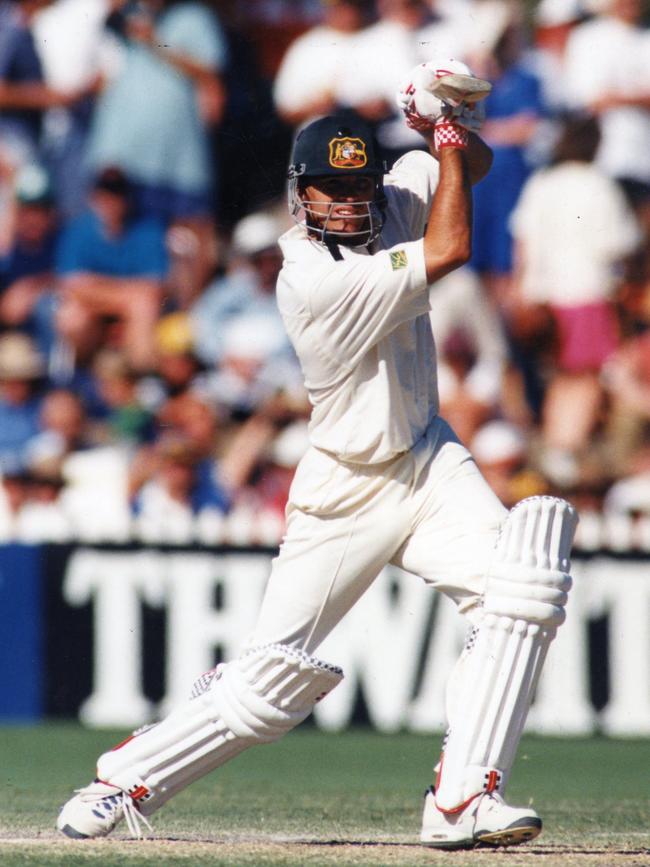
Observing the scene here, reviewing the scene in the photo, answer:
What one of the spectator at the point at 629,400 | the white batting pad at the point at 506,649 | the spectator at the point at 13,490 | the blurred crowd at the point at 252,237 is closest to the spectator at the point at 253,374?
the blurred crowd at the point at 252,237

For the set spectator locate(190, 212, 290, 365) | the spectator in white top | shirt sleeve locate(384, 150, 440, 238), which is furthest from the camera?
the spectator in white top

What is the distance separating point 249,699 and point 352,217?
4.11ft

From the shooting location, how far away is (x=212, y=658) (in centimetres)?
729

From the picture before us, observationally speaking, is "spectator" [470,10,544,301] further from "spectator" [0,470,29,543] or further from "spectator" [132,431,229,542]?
"spectator" [0,470,29,543]

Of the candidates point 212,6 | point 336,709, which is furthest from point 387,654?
point 212,6

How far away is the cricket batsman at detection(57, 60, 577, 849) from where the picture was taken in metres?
4.02

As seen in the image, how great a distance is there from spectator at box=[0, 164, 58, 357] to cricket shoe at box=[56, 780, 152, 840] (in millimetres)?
4855

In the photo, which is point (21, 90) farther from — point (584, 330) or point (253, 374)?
point (584, 330)

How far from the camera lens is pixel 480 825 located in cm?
396

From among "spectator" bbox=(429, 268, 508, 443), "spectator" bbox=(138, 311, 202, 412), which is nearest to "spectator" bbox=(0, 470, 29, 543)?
"spectator" bbox=(138, 311, 202, 412)

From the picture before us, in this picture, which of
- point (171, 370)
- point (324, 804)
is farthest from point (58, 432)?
point (324, 804)

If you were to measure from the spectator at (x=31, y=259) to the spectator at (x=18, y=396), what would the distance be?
1.11 ft

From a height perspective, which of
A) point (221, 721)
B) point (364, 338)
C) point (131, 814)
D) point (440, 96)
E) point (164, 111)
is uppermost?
point (164, 111)

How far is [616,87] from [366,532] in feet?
17.2
